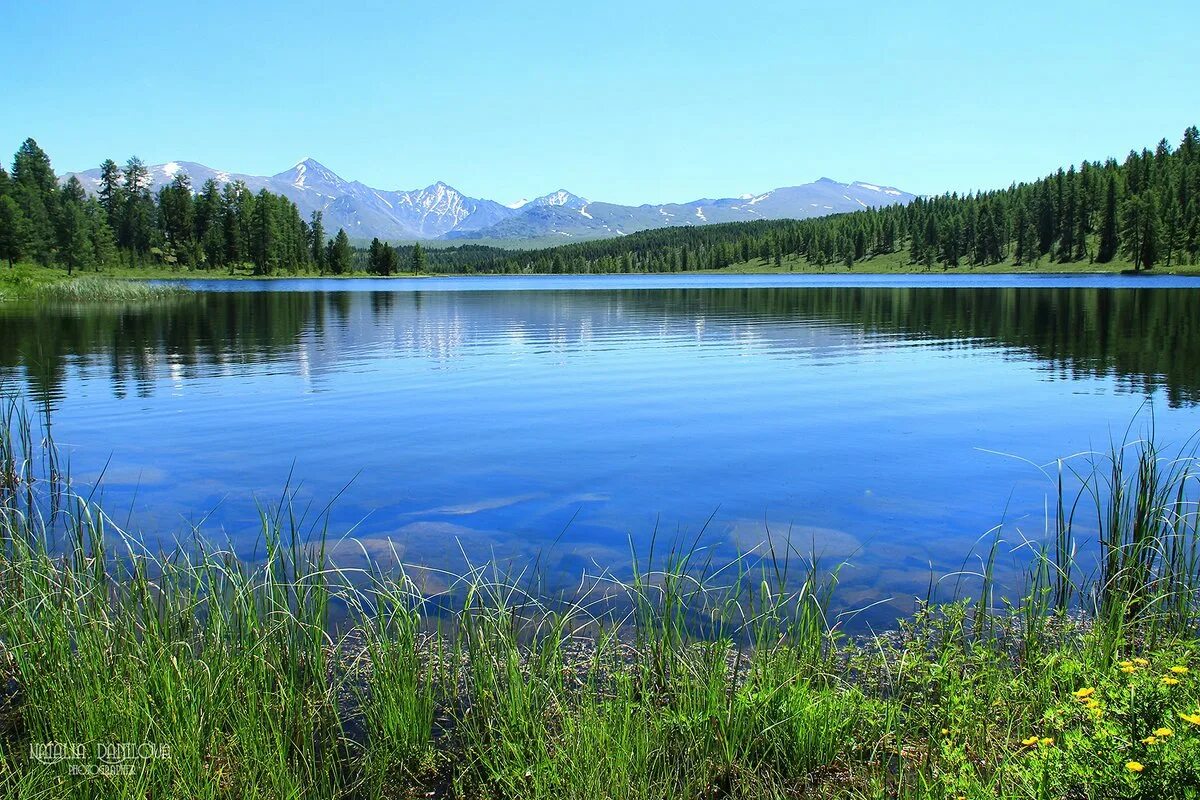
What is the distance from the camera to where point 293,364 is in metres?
33.5

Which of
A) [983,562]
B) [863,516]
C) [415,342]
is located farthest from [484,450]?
[415,342]

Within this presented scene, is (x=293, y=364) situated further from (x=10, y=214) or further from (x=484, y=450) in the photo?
(x=10, y=214)

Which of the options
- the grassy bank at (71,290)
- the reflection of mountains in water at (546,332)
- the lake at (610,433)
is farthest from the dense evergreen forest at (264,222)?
the lake at (610,433)

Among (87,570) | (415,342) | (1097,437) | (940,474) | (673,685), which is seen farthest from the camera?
(415,342)

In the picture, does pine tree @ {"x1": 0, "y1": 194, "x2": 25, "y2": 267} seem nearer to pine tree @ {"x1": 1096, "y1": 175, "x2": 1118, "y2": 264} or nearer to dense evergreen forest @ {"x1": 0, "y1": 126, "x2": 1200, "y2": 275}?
dense evergreen forest @ {"x1": 0, "y1": 126, "x2": 1200, "y2": 275}

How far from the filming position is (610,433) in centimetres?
1989

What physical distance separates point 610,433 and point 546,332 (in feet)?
101

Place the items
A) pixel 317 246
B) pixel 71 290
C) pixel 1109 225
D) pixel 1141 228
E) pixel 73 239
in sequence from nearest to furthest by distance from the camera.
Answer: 1. pixel 71 290
2. pixel 73 239
3. pixel 1141 228
4. pixel 1109 225
5. pixel 317 246

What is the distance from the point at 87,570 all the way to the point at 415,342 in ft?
122

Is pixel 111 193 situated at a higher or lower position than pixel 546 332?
higher

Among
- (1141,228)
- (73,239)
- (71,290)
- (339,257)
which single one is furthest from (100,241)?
(1141,228)

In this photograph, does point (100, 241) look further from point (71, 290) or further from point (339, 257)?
point (71, 290)

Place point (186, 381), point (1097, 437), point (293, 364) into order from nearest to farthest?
point (1097, 437) < point (186, 381) < point (293, 364)

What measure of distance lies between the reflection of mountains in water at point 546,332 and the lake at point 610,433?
0.39 metres
